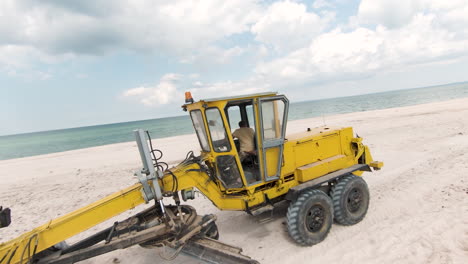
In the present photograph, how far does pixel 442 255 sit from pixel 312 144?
100 inches

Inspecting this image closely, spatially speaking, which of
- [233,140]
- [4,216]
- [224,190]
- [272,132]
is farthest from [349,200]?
[4,216]

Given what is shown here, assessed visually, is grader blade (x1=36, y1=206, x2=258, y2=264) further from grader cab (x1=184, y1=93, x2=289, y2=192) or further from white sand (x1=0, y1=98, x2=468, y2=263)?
white sand (x1=0, y1=98, x2=468, y2=263)

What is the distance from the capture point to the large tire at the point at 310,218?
4.51 m

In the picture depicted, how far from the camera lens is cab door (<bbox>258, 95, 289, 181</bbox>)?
15.0ft

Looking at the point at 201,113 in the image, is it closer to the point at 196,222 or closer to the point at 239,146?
the point at 239,146

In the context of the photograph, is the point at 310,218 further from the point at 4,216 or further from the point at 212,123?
the point at 4,216

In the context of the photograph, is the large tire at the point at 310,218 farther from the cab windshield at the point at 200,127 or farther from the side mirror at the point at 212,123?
the side mirror at the point at 212,123

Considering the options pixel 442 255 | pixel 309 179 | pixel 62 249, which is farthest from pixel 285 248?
pixel 62 249

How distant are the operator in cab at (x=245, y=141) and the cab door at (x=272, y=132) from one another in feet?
1.18

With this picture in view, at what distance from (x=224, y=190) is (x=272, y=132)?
131cm

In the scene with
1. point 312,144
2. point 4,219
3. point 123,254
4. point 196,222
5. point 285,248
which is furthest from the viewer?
point 312,144

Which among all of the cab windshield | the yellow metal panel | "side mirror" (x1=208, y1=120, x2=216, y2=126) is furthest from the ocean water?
"side mirror" (x1=208, y1=120, x2=216, y2=126)

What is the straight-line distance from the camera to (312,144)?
5293 mm

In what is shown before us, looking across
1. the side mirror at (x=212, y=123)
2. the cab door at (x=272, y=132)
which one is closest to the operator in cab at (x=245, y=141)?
the cab door at (x=272, y=132)
